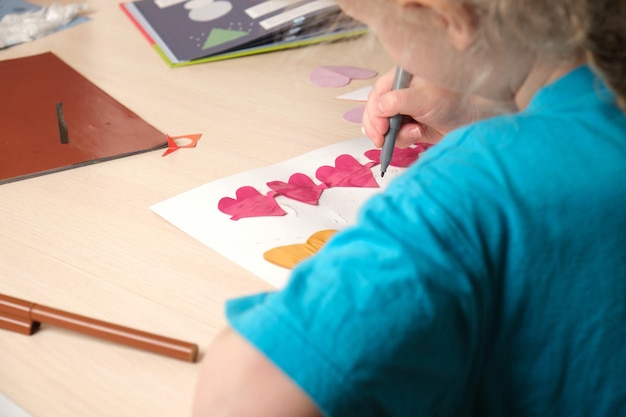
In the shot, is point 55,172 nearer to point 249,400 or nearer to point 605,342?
point 249,400

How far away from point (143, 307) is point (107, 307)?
30 millimetres

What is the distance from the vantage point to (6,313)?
2.01 feet

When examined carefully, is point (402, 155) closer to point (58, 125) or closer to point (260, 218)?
point (260, 218)

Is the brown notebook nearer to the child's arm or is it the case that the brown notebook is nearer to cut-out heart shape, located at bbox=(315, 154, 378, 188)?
cut-out heart shape, located at bbox=(315, 154, 378, 188)

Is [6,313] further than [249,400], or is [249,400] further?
[6,313]

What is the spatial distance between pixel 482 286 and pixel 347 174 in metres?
0.43

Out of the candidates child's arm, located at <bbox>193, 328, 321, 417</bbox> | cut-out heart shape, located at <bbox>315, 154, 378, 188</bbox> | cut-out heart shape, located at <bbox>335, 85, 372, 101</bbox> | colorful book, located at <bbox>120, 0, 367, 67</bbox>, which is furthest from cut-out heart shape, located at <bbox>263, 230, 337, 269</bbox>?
colorful book, located at <bbox>120, 0, 367, 67</bbox>

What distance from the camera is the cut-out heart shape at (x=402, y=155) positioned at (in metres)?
Answer: 0.89

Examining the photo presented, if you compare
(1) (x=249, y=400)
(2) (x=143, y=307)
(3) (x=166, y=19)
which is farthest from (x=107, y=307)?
(3) (x=166, y=19)

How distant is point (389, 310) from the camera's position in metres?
0.40

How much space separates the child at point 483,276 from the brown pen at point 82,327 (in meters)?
0.11

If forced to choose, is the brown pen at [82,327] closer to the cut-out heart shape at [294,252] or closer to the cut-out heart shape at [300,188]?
A: the cut-out heart shape at [294,252]

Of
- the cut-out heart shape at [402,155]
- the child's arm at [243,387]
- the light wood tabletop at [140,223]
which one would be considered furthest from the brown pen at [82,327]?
the cut-out heart shape at [402,155]

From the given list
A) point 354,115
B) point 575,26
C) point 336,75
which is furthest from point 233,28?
point 575,26
